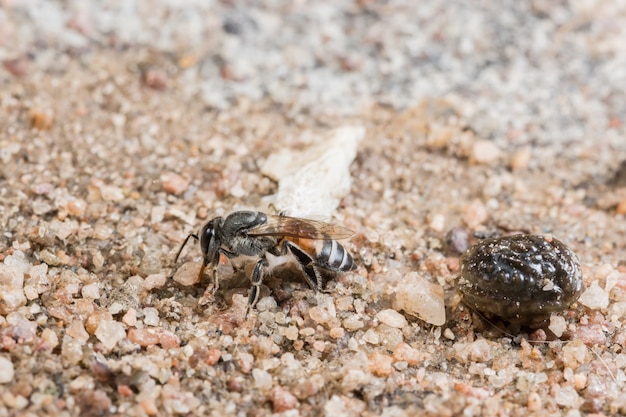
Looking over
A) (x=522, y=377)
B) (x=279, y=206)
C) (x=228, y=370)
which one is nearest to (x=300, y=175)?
(x=279, y=206)

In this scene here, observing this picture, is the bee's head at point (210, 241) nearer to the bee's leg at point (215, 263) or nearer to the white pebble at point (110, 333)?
the bee's leg at point (215, 263)

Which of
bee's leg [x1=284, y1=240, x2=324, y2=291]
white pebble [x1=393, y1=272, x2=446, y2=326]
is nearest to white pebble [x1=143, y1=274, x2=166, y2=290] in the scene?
bee's leg [x1=284, y1=240, x2=324, y2=291]

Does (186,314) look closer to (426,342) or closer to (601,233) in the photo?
(426,342)

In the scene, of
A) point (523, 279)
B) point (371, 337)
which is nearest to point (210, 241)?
point (371, 337)

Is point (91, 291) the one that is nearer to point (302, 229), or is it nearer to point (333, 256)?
point (302, 229)

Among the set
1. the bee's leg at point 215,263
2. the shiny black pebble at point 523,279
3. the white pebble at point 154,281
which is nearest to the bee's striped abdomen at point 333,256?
the bee's leg at point 215,263

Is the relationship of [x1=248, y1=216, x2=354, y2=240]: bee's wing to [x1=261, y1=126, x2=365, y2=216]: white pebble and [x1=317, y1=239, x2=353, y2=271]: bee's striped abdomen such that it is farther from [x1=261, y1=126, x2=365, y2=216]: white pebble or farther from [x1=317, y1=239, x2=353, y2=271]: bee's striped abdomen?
[x1=261, y1=126, x2=365, y2=216]: white pebble
